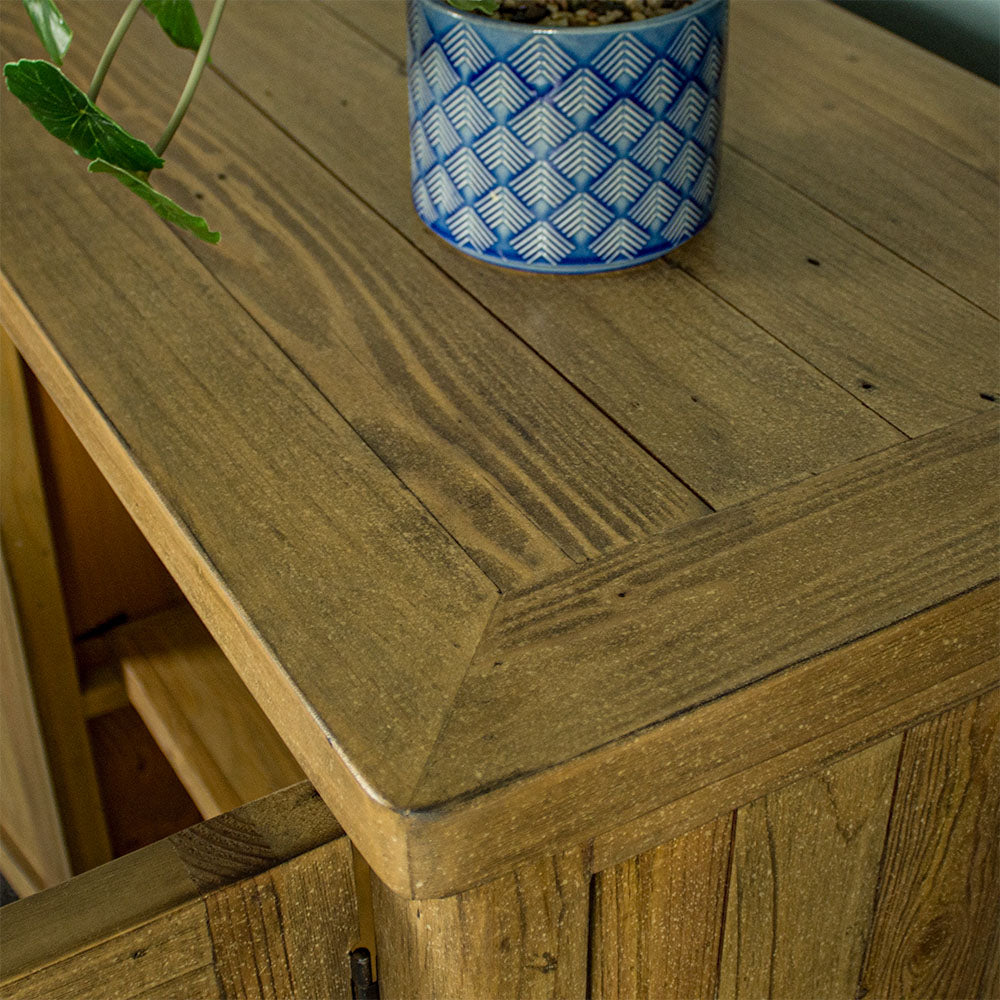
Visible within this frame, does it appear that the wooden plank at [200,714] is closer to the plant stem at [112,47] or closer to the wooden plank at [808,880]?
the wooden plank at [808,880]

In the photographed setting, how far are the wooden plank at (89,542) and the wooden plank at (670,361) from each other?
0.96 ft

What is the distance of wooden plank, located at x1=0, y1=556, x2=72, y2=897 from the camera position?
0.95m

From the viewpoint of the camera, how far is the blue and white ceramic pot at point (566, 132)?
60 cm

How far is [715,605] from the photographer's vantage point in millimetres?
471

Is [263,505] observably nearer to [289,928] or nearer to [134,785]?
[289,928]

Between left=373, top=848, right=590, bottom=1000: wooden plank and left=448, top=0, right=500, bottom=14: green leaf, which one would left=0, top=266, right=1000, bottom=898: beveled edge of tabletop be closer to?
left=373, top=848, right=590, bottom=1000: wooden plank

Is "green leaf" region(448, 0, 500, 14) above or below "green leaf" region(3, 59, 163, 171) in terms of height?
above

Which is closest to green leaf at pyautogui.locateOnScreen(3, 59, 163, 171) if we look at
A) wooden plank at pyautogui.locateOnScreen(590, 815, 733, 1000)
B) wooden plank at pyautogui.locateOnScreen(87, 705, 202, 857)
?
wooden plank at pyautogui.locateOnScreen(590, 815, 733, 1000)

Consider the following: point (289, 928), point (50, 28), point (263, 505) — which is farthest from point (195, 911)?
point (50, 28)

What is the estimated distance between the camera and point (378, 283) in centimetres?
66

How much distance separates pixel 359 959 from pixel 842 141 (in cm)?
55

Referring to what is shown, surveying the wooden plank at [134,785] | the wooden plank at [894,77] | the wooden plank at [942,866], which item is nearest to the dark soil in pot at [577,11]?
the wooden plank at [894,77]

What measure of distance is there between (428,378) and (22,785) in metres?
0.63

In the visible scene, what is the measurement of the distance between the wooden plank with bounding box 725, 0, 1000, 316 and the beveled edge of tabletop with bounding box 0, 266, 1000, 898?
173 mm
